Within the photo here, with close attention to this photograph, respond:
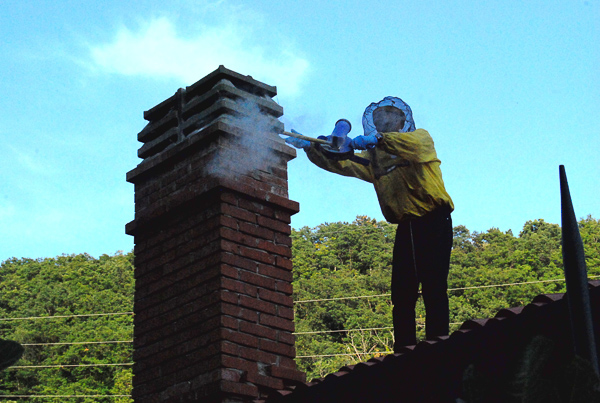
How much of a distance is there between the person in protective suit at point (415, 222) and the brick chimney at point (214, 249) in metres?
0.64

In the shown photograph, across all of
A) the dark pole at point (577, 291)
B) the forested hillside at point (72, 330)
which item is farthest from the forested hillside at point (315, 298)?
the dark pole at point (577, 291)

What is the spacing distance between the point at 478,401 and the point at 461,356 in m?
2.62

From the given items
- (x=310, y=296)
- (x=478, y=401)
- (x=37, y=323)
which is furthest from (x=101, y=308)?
(x=478, y=401)

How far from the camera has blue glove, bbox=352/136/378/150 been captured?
16.5 ft

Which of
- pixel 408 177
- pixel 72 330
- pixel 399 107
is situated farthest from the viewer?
pixel 72 330

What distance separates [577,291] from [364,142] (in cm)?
380

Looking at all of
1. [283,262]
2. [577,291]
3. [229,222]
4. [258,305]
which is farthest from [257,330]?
[577,291]

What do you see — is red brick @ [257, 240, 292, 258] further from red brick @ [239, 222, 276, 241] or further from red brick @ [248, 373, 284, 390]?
red brick @ [248, 373, 284, 390]

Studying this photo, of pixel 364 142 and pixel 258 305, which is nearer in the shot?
pixel 258 305

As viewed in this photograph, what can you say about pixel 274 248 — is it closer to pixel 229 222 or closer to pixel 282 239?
pixel 282 239

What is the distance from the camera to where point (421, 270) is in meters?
5.05

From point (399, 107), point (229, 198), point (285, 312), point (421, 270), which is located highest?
point (399, 107)

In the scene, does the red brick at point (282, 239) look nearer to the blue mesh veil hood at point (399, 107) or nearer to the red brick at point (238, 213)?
the red brick at point (238, 213)

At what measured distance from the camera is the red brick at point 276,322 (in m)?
4.86
